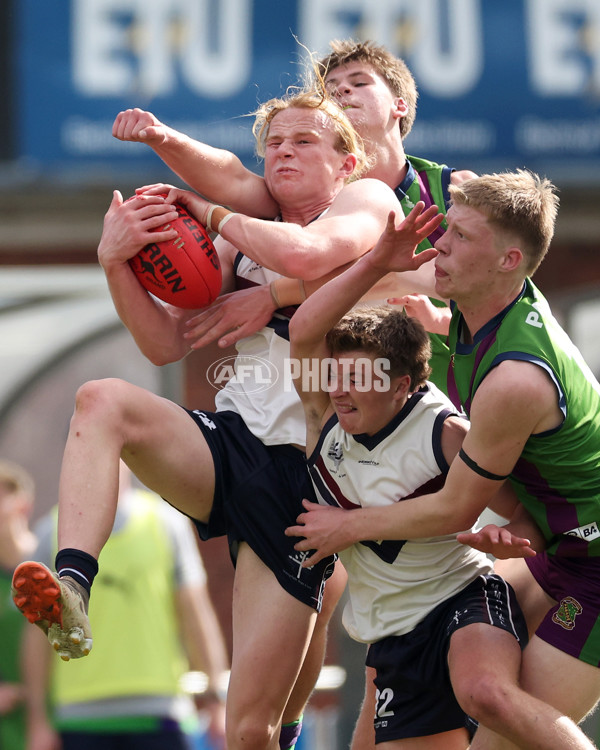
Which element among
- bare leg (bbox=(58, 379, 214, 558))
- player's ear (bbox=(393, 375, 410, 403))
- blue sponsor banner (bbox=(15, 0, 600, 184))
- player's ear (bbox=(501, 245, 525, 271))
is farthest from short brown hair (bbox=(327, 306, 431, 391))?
blue sponsor banner (bbox=(15, 0, 600, 184))

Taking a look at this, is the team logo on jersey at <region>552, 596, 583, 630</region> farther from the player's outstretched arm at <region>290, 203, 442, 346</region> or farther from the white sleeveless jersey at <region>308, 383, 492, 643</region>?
the player's outstretched arm at <region>290, 203, 442, 346</region>

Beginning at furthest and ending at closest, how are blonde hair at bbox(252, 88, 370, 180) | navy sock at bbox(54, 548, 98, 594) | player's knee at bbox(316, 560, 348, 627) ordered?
player's knee at bbox(316, 560, 348, 627) < blonde hair at bbox(252, 88, 370, 180) < navy sock at bbox(54, 548, 98, 594)

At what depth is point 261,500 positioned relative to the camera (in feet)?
13.7

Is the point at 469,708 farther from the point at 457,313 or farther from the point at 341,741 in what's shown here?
the point at 341,741

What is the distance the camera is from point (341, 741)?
338 inches

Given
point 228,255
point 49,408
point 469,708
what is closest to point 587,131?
point 49,408

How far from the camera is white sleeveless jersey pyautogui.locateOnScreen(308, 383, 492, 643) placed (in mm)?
4004

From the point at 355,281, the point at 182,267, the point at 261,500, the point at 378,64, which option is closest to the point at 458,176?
the point at 378,64

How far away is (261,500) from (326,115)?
1417mm

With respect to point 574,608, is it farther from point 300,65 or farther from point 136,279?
point 300,65

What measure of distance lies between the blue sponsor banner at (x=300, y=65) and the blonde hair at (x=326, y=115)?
5.71 meters

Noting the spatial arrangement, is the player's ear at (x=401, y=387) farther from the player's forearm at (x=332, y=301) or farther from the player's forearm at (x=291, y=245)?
the player's forearm at (x=291, y=245)

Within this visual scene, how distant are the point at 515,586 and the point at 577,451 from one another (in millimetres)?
706

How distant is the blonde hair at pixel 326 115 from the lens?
434cm
